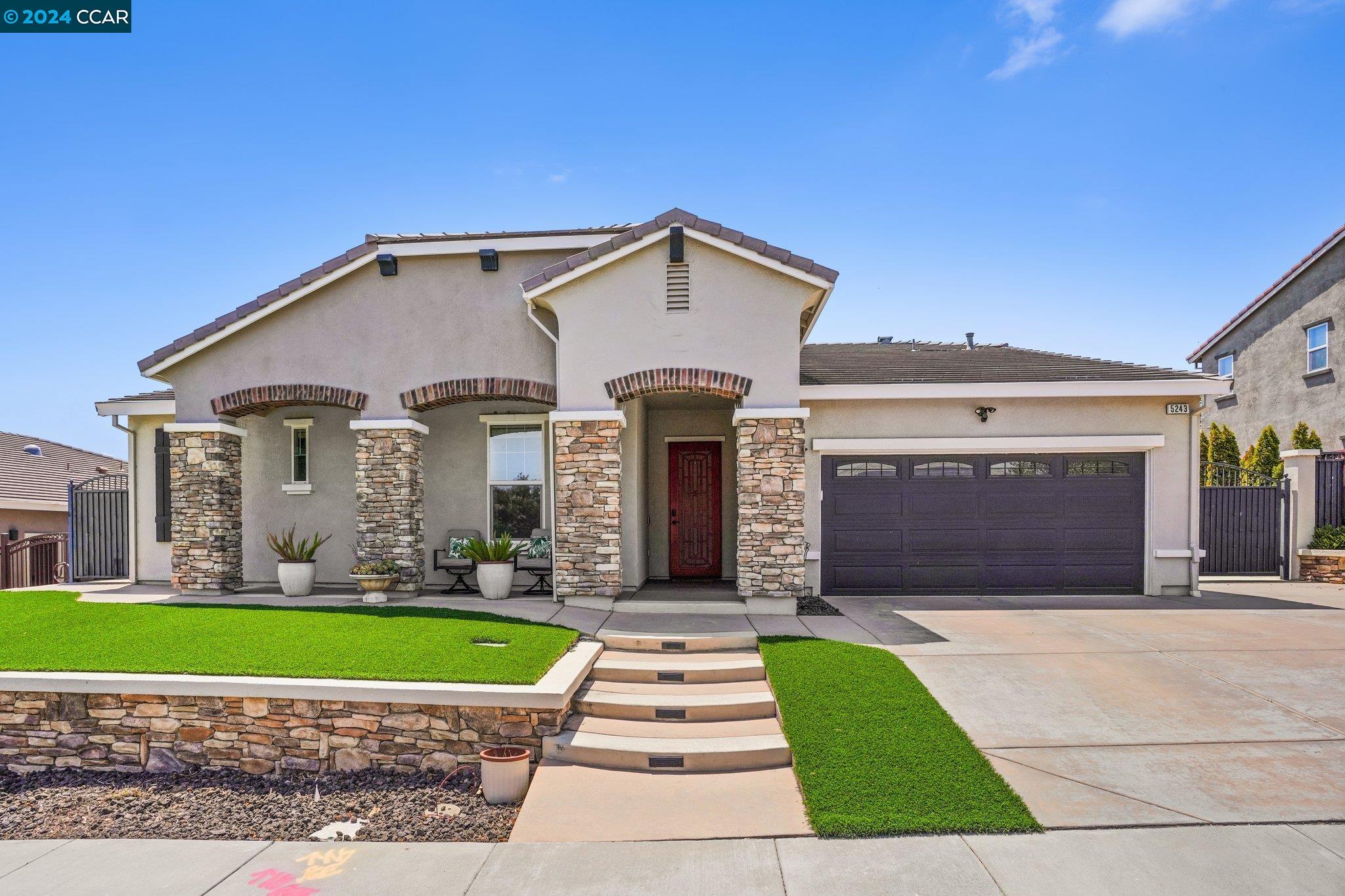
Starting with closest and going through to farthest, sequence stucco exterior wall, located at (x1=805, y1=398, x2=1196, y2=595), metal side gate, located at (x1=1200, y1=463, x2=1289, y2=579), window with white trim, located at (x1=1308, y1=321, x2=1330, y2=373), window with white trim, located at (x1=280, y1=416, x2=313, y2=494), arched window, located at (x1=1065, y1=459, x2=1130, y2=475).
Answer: stucco exterior wall, located at (x1=805, y1=398, x2=1196, y2=595)
arched window, located at (x1=1065, y1=459, x2=1130, y2=475)
window with white trim, located at (x1=280, y1=416, x2=313, y2=494)
metal side gate, located at (x1=1200, y1=463, x2=1289, y2=579)
window with white trim, located at (x1=1308, y1=321, x2=1330, y2=373)

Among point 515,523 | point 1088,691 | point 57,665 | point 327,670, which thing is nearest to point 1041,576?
point 1088,691

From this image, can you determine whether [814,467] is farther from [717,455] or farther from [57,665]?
[57,665]

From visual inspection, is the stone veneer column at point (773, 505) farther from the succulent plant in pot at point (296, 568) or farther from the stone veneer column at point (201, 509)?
the stone veneer column at point (201, 509)

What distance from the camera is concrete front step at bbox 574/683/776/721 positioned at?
6555 millimetres

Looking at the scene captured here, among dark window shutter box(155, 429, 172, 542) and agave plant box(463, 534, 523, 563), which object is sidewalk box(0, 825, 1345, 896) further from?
dark window shutter box(155, 429, 172, 542)

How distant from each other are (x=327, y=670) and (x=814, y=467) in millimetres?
7299

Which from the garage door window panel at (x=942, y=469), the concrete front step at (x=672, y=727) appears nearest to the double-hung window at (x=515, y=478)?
the concrete front step at (x=672, y=727)

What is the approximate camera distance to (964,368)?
12.2 metres

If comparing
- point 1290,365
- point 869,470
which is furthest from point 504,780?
point 1290,365

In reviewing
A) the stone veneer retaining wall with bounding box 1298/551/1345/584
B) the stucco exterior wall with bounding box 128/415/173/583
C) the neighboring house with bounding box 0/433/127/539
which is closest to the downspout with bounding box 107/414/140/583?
the stucco exterior wall with bounding box 128/415/173/583

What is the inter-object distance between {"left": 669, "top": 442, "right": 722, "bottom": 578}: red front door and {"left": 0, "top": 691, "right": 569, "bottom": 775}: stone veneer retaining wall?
20.9 feet

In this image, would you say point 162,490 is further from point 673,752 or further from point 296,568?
point 673,752

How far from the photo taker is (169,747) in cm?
647

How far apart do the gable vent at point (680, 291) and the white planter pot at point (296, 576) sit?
670 cm
